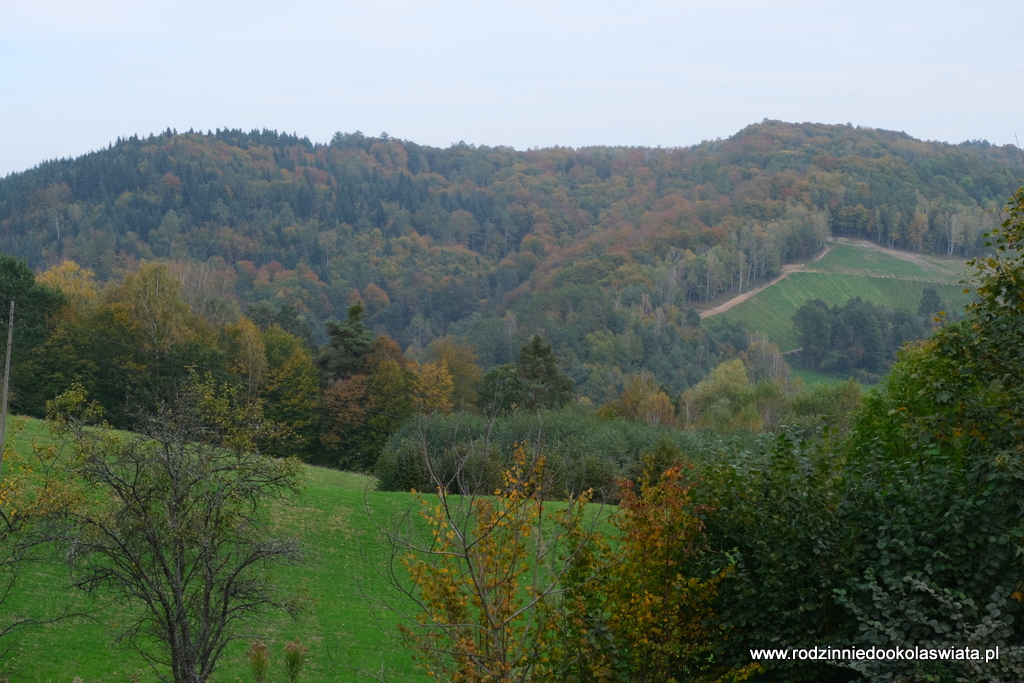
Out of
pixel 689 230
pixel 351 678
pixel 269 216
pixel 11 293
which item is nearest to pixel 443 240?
pixel 269 216

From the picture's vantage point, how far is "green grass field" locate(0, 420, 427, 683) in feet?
63.4

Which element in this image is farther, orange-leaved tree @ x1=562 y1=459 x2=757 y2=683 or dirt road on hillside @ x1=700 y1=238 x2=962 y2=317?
dirt road on hillside @ x1=700 y1=238 x2=962 y2=317

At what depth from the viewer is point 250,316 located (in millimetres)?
93812

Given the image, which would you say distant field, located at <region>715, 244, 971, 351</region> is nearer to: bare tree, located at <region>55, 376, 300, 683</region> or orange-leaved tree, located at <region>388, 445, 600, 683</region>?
bare tree, located at <region>55, 376, 300, 683</region>

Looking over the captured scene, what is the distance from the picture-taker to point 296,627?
943 inches

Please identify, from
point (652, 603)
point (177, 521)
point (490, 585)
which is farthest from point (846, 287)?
point (490, 585)

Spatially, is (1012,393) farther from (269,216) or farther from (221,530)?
(269,216)

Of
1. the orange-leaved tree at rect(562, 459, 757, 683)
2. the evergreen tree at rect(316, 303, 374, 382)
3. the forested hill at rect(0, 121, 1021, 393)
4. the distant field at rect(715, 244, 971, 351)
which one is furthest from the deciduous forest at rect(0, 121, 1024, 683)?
the distant field at rect(715, 244, 971, 351)

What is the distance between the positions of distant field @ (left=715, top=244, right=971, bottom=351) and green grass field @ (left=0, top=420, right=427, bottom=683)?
11995 centimetres

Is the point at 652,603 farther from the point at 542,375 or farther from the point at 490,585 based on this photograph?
the point at 542,375

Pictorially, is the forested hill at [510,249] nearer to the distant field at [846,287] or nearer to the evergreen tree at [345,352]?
the distant field at [846,287]

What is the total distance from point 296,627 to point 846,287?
147320mm

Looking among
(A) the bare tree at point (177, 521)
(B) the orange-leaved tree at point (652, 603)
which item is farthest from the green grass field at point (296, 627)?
(B) the orange-leaved tree at point (652, 603)

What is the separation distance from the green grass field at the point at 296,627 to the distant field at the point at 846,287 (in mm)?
119953
